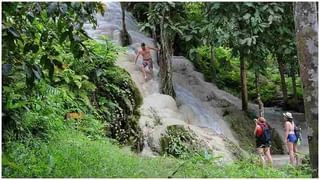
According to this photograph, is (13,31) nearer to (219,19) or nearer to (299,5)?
(299,5)

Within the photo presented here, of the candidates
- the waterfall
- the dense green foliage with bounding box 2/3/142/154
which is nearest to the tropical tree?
the waterfall

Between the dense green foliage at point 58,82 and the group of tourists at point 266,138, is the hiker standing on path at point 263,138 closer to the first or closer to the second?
the group of tourists at point 266,138

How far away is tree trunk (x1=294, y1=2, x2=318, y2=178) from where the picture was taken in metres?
4.90

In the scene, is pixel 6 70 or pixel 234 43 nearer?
pixel 6 70

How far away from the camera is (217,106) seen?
569 inches

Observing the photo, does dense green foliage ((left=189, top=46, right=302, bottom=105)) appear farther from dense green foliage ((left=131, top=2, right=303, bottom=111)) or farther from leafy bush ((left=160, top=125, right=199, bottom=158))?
leafy bush ((left=160, top=125, right=199, bottom=158))

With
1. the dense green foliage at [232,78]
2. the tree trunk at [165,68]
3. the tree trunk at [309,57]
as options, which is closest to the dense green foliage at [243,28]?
the tree trunk at [165,68]

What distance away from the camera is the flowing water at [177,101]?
9.98 m

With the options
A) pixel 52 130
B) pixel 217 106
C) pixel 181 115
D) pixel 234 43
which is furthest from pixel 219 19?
pixel 217 106

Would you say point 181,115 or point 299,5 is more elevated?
point 299,5

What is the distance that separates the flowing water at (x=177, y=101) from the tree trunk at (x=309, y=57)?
4560 mm

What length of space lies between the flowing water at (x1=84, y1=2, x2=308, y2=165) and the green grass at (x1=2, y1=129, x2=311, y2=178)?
Result: 2568 millimetres

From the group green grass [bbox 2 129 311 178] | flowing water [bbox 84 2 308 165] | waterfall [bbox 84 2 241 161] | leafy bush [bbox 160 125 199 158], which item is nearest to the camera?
green grass [bbox 2 129 311 178]

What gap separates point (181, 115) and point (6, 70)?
837 centimetres
